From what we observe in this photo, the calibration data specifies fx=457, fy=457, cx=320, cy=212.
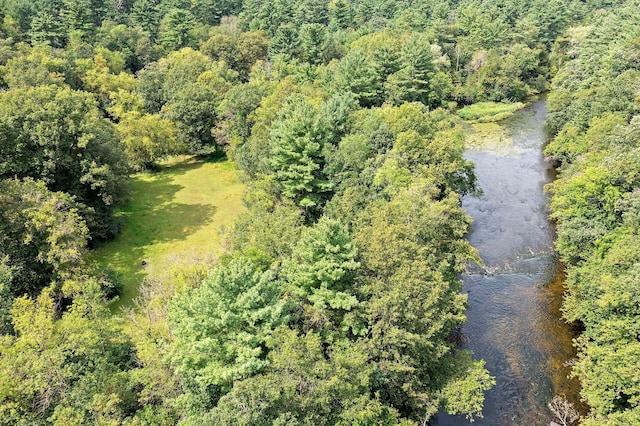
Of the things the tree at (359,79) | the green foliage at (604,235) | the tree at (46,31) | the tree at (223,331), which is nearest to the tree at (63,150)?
the tree at (223,331)

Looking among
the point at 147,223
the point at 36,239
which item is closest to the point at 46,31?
the point at 147,223

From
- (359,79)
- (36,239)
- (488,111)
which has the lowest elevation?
(488,111)

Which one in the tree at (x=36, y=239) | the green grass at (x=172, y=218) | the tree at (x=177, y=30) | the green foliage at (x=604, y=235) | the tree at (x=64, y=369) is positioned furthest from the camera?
the tree at (x=177, y=30)

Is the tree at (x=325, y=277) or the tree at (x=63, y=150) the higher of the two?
the tree at (x=63, y=150)

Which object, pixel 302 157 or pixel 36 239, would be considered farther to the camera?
pixel 302 157

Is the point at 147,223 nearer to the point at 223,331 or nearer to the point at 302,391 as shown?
the point at 223,331

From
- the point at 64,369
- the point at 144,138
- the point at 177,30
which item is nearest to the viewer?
the point at 64,369

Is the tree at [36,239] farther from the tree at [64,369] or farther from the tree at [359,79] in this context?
the tree at [359,79]
